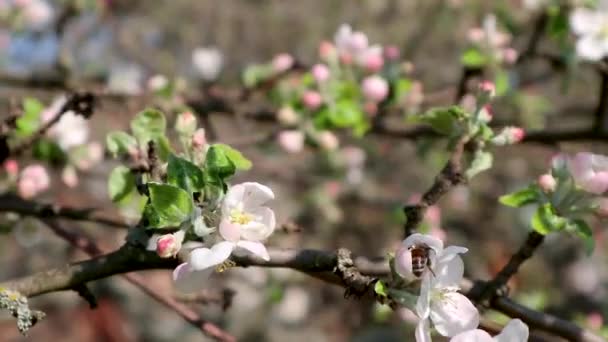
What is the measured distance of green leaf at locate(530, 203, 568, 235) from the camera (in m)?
1.25

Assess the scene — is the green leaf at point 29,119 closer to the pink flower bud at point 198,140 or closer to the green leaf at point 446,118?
the pink flower bud at point 198,140

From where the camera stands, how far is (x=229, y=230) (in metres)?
1.04

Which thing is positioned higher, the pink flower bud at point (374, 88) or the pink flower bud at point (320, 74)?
the pink flower bud at point (374, 88)

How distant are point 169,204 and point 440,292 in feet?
1.17

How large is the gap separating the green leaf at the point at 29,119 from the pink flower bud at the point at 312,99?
623 mm

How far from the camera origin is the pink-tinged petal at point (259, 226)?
3.50ft

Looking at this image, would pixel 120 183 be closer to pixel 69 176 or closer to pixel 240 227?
pixel 240 227

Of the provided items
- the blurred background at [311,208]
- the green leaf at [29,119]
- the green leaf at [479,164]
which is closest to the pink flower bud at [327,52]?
the green leaf at [29,119]

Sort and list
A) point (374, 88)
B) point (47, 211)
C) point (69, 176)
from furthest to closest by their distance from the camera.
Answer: point (374, 88) < point (69, 176) < point (47, 211)

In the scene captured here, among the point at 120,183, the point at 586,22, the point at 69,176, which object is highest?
the point at 586,22

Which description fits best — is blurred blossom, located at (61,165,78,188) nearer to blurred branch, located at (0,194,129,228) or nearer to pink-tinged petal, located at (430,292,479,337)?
blurred branch, located at (0,194,129,228)

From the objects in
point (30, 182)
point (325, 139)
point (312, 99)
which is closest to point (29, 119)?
point (30, 182)

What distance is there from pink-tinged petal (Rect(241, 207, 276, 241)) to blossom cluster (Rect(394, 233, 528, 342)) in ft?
0.55

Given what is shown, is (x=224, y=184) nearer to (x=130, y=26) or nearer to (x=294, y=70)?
(x=294, y=70)
